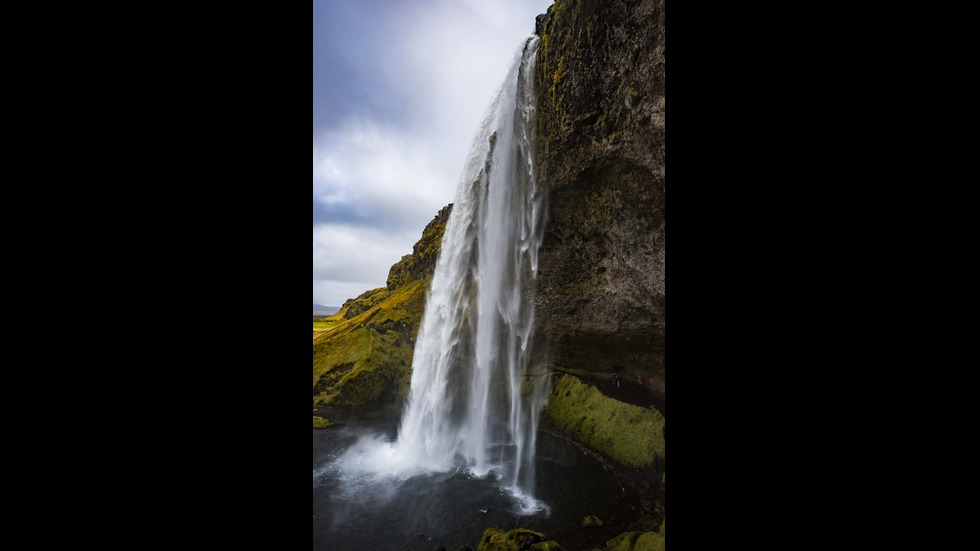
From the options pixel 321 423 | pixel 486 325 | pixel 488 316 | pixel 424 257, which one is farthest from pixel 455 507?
pixel 424 257

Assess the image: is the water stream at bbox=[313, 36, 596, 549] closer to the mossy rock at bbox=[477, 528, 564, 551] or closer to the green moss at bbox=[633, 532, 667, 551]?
the mossy rock at bbox=[477, 528, 564, 551]

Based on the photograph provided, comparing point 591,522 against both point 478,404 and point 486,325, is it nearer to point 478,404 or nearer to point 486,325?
point 478,404

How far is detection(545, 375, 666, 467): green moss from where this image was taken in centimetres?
1418

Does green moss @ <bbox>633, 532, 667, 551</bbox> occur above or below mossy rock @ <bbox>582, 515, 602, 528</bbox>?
above

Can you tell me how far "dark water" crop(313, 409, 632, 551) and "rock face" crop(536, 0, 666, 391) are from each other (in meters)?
5.32

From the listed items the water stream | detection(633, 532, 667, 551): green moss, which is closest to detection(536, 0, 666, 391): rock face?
the water stream

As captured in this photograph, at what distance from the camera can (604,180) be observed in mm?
13281

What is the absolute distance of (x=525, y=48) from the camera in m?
16.6

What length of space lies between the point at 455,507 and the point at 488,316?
29.8 ft

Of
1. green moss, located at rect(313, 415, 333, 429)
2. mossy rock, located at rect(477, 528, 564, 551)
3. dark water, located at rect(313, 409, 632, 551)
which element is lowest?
green moss, located at rect(313, 415, 333, 429)

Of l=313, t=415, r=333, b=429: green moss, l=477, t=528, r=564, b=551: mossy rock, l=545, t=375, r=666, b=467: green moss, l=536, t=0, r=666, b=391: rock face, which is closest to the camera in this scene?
l=477, t=528, r=564, b=551: mossy rock

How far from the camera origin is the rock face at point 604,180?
433 inches

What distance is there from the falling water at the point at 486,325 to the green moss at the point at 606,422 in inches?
52.6
